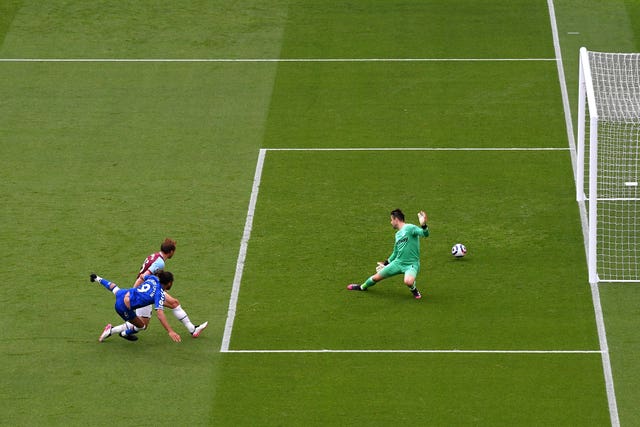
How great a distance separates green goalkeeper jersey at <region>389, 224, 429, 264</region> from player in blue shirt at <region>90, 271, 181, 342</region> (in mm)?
3443

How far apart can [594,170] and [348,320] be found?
14.2ft

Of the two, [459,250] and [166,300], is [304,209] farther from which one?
[166,300]

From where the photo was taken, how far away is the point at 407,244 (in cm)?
2070

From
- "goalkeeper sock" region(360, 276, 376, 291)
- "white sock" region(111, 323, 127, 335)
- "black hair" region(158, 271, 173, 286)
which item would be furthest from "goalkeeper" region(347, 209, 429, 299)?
"white sock" region(111, 323, 127, 335)

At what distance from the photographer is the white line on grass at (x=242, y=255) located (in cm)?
2019

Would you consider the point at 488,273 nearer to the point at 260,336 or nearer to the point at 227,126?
the point at 260,336

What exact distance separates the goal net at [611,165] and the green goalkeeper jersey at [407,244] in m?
2.69

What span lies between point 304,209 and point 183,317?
4918 mm

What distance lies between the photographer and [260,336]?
2006 centimetres

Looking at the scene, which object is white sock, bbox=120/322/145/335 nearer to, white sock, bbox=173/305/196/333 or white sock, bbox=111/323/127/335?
white sock, bbox=111/323/127/335

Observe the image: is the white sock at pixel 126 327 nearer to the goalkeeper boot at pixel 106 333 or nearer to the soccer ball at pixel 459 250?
the goalkeeper boot at pixel 106 333

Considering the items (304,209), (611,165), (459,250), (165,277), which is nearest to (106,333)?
(165,277)

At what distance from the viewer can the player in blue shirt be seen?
62.8ft

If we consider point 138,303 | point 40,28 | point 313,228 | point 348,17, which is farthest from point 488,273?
point 40,28
